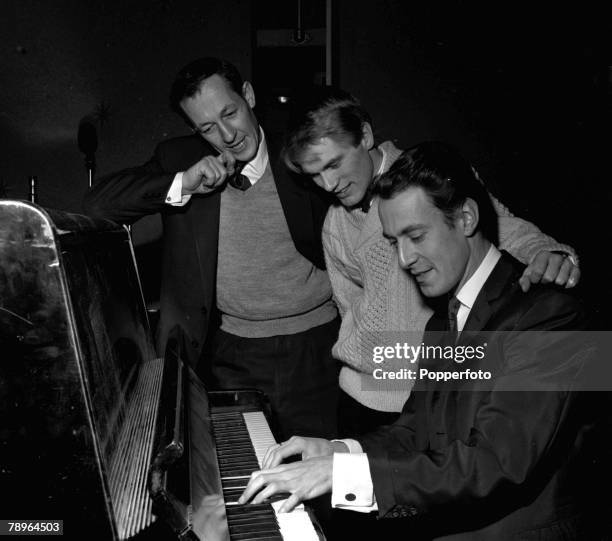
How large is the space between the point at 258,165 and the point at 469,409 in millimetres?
1604

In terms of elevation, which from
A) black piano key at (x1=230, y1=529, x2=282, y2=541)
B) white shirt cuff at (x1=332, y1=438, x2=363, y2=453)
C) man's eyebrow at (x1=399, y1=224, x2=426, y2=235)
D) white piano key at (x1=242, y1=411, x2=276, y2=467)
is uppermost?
man's eyebrow at (x1=399, y1=224, x2=426, y2=235)

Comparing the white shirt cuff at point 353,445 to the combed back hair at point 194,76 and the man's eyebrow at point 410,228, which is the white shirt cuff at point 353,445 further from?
the combed back hair at point 194,76

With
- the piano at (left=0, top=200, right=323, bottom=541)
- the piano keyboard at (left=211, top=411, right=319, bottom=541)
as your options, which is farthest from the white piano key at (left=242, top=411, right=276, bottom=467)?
the piano at (left=0, top=200, right=323, bottom=541)

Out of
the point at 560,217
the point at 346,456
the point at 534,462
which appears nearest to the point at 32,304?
the point at 346,456

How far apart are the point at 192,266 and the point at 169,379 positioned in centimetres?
110

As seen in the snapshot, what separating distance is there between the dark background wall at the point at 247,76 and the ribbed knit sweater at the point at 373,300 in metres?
1.56

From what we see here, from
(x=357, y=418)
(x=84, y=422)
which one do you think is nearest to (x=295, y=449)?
(x=84, y=422)

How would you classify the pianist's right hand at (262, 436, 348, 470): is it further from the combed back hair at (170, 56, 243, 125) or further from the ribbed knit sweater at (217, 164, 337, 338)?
the combed back hair at (170, 56, 243, 125)

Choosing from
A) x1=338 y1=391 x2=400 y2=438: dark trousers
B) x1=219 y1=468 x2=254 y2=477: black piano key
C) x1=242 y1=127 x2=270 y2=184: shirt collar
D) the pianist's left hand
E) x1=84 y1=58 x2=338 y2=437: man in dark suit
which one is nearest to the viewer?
the pianist's left hand

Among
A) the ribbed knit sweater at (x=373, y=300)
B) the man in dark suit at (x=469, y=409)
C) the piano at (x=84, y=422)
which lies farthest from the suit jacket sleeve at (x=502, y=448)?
the ribbed knit sweater at (x=373, y=300)

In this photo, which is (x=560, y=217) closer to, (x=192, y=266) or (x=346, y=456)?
(x=192, y=266)

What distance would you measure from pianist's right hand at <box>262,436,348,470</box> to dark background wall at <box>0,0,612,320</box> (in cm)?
261

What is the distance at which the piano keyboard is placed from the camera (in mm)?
1276

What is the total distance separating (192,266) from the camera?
8.96 ft
